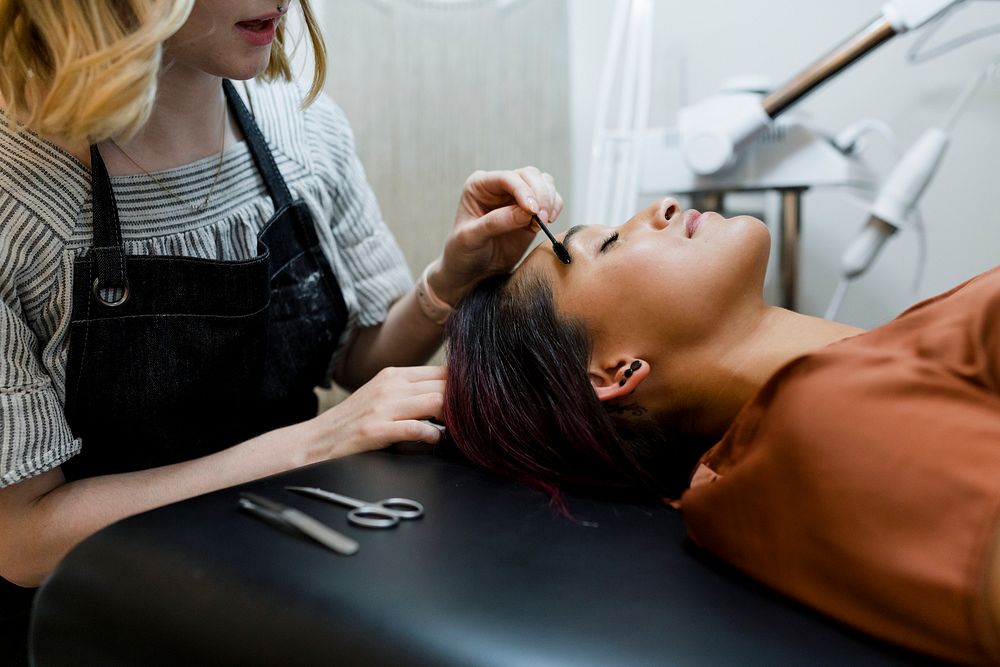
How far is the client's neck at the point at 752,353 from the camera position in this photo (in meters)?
0.94

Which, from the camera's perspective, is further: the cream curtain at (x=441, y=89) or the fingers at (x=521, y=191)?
the cream curtain at (x=441, y=89)

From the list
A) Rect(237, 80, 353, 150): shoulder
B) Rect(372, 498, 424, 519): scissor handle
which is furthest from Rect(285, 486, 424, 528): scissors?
Rect(237, 80, 353, 150): shoulder

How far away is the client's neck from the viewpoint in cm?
94

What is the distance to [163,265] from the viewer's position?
99 cm

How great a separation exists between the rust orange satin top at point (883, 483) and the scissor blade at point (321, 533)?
11.7 inches

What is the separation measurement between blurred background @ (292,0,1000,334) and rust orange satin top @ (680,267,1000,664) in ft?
4.44

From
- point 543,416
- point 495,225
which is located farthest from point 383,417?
point 495,225

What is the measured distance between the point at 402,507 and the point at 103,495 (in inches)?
14.9

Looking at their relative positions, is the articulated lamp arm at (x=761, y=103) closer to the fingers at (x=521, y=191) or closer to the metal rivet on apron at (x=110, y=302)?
the fingers at (x=521, y=191)

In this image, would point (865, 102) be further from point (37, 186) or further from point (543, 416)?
point (37, 186)

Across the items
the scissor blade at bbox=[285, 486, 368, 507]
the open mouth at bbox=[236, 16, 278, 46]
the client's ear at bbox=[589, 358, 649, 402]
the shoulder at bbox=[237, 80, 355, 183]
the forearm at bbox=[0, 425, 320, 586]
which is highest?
the open mouth at bbox=[236, 16, 278, 46]

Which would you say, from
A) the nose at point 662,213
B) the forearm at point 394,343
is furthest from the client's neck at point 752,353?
the forearm at point 394,343

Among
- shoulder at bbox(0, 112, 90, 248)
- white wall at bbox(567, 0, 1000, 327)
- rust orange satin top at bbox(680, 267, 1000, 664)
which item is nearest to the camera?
rust orange satin top at bbox(680, 267, 1000, 664)

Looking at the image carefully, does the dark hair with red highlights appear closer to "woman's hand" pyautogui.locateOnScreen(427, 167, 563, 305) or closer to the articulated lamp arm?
"woman's hand" pyautogui.locateOnScreen(427, 167, 563, 305)
